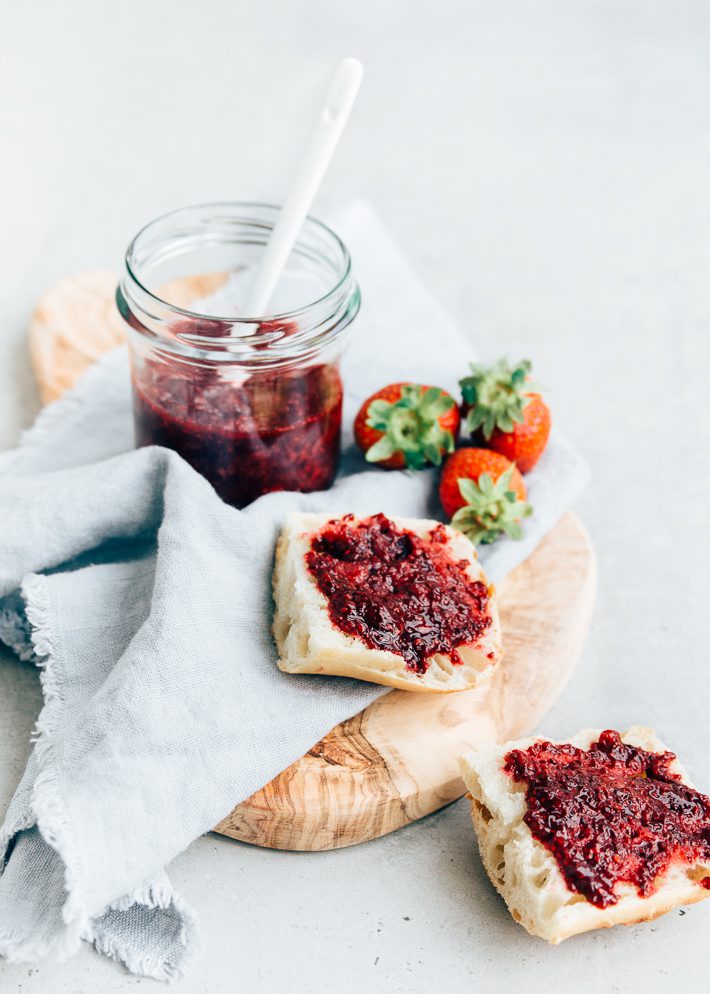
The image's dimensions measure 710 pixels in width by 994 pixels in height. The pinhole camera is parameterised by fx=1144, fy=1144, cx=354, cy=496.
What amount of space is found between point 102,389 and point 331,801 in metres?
1.88

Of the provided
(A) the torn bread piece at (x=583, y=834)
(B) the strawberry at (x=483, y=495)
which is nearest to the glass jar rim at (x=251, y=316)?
(B) the strawberry at (x=483, y=495)

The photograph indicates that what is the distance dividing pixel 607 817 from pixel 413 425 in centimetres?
145

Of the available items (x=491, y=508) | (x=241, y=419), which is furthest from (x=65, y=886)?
(x=491, y=508)

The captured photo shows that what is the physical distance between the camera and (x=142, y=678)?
2.82m

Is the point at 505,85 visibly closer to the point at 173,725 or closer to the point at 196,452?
the point at 196,452

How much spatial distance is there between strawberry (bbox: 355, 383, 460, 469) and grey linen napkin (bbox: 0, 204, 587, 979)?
0.25ft

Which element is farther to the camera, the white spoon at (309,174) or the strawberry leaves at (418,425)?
the strawberry leaves at (418,425)

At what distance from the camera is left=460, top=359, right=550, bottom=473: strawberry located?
362 centimetres

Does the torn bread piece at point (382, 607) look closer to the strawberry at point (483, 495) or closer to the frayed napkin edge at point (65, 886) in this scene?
the strawberry at point (483, 495)

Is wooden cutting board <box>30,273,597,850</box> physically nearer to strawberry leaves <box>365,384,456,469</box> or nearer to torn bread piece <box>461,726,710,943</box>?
torn bread piece <box>461,726,710,943</box>

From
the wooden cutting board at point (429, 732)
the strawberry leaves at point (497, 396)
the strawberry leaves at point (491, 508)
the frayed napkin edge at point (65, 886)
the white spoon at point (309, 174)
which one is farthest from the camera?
the strawberry leaves at point (497, 396)

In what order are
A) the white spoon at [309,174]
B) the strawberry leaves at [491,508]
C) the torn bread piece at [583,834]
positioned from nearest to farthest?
the torn bread piece at [583,834] < the white spoon at [309,174] < the strawberry leaves at [491,508]

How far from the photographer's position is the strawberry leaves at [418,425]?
11.9 feet

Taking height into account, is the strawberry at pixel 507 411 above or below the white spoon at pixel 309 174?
below
